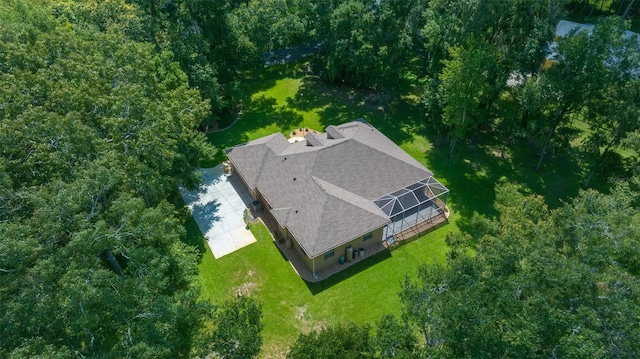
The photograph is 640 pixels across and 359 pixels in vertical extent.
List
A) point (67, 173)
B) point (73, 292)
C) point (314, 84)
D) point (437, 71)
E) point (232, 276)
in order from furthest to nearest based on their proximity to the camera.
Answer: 1. point (314, 84)
2. point (437, 71)
3. point (232, 276)
4. point (67, 173)
5. point (73, 292)

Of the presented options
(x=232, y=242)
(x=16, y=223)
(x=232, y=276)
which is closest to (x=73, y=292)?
(x=16, y=223)

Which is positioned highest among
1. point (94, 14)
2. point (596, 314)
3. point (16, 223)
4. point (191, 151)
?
point (94, 14)

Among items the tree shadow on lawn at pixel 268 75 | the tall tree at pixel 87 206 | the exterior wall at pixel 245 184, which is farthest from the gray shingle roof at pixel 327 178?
the tree shadow on lawn at pixel 268 75

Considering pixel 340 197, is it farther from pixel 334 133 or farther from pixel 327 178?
pixel 334 133

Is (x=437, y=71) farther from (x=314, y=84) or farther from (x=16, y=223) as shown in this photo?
(x=16, y=223)

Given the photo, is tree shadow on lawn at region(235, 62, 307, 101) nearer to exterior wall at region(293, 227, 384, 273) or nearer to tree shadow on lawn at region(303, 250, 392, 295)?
exterior wall at region(293, 227, 384, 273)

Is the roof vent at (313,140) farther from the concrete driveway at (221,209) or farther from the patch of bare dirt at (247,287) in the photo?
the patch of bare dirt at (247,287)
